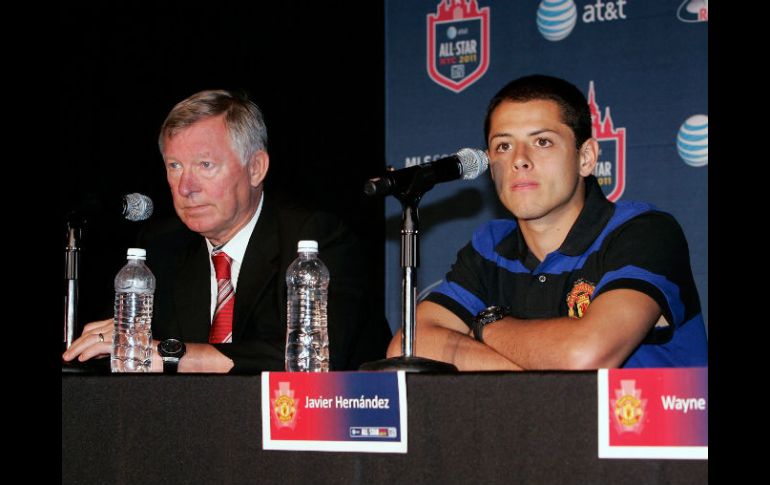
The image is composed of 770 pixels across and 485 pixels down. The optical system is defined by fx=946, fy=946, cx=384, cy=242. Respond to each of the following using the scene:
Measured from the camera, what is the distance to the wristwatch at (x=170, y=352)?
2.19 meters

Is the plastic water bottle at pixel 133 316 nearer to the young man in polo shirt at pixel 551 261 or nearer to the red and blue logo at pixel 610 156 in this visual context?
the young man in polo shirt at pixel 551 261

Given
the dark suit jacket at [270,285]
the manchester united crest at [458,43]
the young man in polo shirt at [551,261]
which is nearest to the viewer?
the young man in polo shirt at [551,261]

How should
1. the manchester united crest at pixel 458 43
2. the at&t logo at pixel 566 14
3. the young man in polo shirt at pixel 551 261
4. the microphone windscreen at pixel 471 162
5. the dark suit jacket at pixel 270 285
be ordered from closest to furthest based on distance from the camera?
the microphone windscreen at pixel 471 162, the young man in polo shirt at pixel 551 261, the dark suit jacket at pixel 270 285, the at&t logo at pixel 566 14, the manchester united crest at pixel 458 43

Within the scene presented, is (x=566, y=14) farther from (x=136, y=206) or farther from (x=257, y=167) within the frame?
(x=136, y=206)

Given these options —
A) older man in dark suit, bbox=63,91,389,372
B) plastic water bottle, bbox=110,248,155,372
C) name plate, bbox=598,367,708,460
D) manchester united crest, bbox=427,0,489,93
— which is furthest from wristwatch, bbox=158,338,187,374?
manchester united crest, bbox=427,0,489,93

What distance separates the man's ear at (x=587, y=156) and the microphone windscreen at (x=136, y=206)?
3.62 feet

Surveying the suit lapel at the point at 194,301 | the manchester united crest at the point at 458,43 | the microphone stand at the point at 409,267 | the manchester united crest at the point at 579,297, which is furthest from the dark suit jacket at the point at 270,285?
the manchester united crest at the point at 458,43

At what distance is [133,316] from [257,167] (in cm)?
60

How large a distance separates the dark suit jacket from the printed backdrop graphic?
1.07 metres

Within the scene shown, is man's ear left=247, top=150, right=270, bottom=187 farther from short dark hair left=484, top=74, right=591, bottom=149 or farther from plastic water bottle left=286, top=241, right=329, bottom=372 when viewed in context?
short dark hair left=484, top=74, right=591, bottom=149

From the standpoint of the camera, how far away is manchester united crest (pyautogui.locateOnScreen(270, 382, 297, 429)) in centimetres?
144
